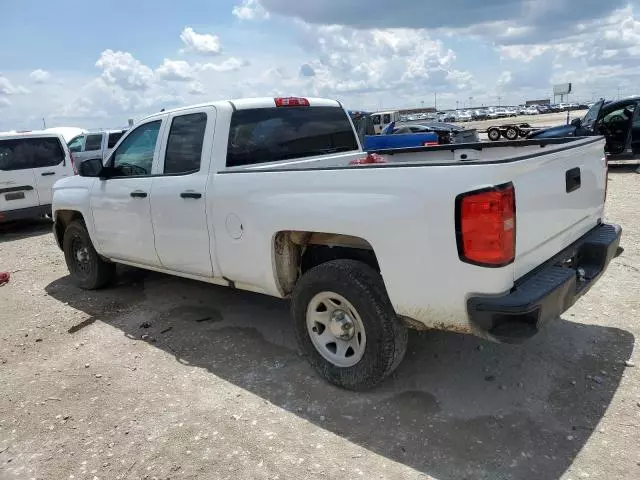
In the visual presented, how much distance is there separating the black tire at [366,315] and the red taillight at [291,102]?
1.77 meters

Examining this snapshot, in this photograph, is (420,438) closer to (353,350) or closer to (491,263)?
(353,350)

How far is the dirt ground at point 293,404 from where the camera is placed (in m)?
2.89

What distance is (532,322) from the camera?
2.75 meters

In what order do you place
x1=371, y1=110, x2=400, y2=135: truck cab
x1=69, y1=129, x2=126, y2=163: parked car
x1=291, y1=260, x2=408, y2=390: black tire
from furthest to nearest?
x1=371, y1=110, x2=400, y2=135: truck cab, x1=69, y1=129, x2=126, y2=163: parked car, x1=291, y1=260, x2=408, y2=390: black tire

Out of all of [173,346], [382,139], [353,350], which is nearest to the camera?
[353,350]

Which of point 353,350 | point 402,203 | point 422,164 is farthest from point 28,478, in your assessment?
point 422,164

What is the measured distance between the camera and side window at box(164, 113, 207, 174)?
14.1 ft

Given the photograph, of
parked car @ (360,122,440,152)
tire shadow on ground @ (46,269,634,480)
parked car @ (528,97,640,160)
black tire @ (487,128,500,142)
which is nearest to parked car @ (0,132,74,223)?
tire shadow on ground @ (46,269,634,480)

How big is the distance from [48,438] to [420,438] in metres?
2.34

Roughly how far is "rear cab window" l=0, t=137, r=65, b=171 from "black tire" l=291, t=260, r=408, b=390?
8.84 m

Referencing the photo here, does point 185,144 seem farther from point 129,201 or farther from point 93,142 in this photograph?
point 93,142

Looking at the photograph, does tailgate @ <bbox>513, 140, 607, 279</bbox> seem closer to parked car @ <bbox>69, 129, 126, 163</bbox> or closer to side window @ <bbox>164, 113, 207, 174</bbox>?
side window @ <bbox>164, 113, 207, 174</bbox>

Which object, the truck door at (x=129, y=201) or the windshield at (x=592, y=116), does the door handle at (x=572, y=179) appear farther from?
the windshield at (x=592, y=116)

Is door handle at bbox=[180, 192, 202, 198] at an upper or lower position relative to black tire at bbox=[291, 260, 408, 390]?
upper
